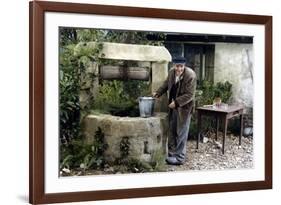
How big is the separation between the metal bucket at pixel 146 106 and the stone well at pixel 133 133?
0.05 feet

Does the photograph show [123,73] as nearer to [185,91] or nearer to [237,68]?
[185,91]

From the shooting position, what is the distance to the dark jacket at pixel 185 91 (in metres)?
1.46

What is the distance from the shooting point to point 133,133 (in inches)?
55.4

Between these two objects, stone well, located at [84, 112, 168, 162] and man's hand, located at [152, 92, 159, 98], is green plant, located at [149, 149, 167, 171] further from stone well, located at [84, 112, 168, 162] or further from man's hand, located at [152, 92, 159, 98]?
man's hand, located at [152, 92, 159, 98]

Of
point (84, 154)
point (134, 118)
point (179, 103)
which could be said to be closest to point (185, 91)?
point (179, 103)

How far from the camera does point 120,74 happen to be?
1408 mm

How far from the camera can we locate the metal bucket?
1421mm

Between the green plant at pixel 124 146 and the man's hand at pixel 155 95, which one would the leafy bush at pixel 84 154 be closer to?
the green plant at pixel 124 146

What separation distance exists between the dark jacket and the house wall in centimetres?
8

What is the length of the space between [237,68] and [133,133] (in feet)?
1.27

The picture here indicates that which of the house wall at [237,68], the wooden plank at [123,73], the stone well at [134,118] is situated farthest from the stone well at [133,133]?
the house wall at [237,68]

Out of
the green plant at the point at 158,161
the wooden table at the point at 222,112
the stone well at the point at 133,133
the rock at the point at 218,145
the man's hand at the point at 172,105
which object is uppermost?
the man's hand at the point at 172,105

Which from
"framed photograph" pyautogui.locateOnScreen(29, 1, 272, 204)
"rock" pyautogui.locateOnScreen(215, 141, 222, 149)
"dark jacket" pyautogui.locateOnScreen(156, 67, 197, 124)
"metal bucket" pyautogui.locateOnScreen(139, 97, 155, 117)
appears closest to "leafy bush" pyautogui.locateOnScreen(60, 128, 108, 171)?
"framed photograph" pyautogui.locateOnScreen(29, 1, 272, 204)

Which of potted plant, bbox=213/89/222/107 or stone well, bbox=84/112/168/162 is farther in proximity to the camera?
potted plant, bbox=213/89/222/107
